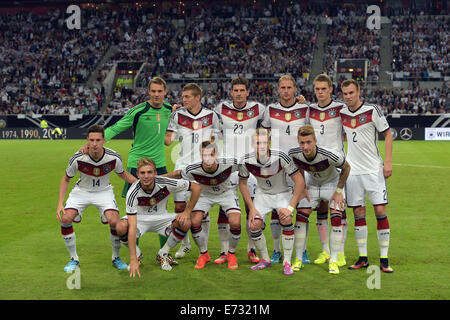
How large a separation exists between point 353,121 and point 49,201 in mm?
7928

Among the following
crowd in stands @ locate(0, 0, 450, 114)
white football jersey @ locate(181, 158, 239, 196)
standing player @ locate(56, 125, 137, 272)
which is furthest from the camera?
crowd in stands @ locate(0, 0, 450, 114)

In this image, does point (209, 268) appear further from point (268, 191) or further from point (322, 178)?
point (322, 178)

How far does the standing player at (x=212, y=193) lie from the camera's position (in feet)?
24.8

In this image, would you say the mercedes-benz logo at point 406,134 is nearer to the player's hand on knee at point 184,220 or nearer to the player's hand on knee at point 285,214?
the player's hand on knee at point 285,214

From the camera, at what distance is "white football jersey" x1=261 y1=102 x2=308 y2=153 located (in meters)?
8.08

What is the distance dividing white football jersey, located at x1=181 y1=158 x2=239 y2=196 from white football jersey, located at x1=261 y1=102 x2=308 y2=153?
2.65 ft

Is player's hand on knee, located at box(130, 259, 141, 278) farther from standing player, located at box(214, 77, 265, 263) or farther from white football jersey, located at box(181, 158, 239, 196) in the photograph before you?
standing player, located at box(214, 77, 265, 263)

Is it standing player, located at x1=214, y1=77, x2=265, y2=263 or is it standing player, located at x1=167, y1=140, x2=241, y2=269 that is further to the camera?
standing player, located at x1=214, y1=77, x2=265, y2=263

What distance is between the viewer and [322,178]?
7582 millimetres

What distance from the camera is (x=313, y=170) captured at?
7.50 metres

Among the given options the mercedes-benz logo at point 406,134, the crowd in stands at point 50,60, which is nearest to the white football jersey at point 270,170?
the mercedes-benz logo at point 406,134

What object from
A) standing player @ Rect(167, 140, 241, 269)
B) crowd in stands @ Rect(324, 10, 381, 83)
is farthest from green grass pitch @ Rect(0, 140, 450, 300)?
crowd in stands @ Rect(324, 10, 381, 83)

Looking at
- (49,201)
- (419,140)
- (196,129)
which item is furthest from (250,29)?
(196,129)

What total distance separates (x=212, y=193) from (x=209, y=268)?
1.00m
